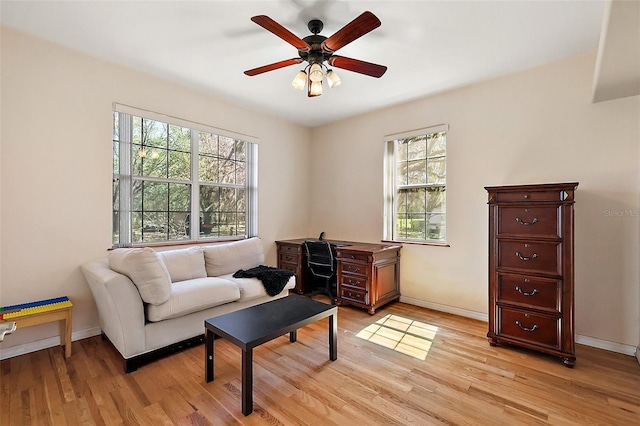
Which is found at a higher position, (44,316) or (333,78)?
(333,78)

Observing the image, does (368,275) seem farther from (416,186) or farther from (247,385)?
(247,385)

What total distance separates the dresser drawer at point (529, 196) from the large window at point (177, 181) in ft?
10.2

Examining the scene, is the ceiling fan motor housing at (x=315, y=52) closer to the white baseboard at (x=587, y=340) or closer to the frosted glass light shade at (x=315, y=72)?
the frosted glass light shade at (x=315, y=72)

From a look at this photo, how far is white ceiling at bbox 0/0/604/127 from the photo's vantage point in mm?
2094

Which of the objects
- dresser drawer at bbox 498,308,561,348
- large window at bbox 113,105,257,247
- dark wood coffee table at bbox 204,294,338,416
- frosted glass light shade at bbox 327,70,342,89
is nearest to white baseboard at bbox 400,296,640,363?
dresser drawer at bbox 498,308,561,348

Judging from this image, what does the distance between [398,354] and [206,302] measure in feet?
5.77

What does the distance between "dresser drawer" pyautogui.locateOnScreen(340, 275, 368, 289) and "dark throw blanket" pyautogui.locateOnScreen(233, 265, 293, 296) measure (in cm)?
75

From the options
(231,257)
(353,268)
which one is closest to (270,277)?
(231,257)

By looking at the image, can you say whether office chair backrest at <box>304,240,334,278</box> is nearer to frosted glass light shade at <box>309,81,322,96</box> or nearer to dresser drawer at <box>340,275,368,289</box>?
dresser drawer at <box>340,275,368,289</box>

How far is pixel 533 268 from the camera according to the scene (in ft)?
8.10

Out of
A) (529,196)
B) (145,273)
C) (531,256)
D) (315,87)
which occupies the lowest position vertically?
(145,273)

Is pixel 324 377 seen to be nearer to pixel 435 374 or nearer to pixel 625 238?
pixel 435 374

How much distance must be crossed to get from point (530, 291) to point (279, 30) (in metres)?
2.87

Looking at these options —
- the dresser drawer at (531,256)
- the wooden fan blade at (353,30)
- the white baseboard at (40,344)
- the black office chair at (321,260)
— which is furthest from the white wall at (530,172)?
the white baseboard at (40,344)
